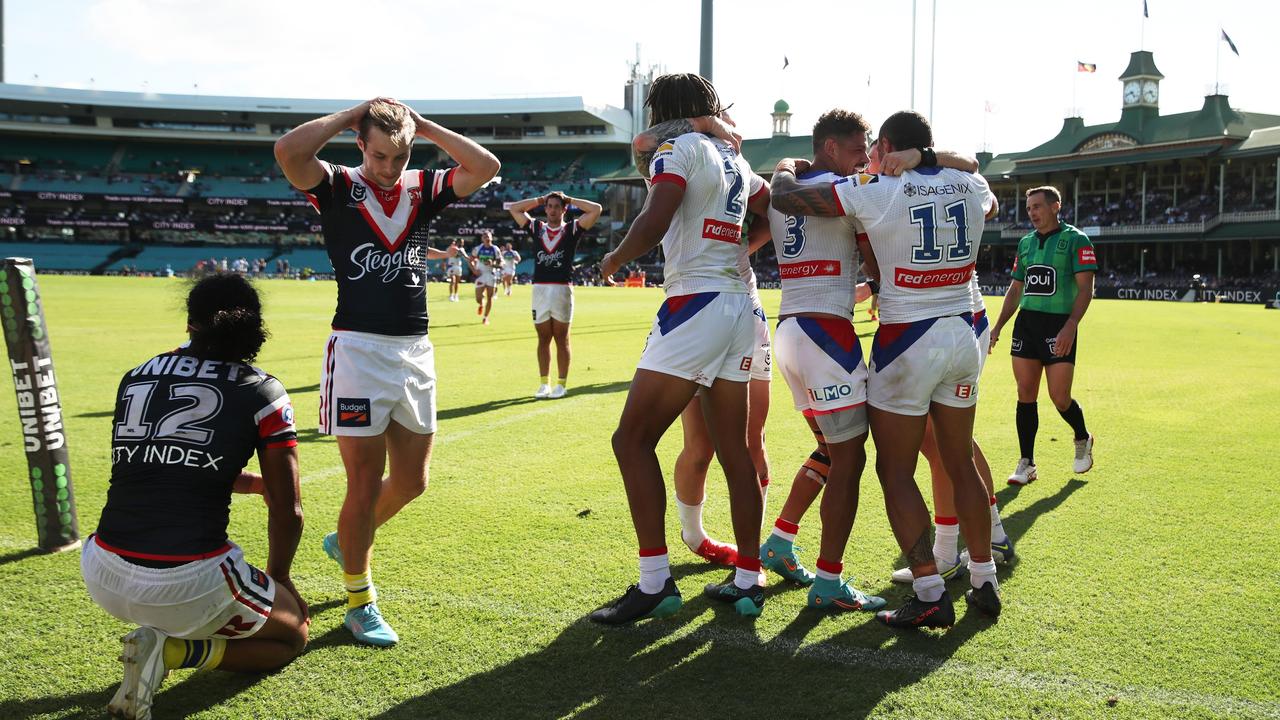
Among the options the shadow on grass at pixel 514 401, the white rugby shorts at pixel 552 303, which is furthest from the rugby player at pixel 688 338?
the white rugby shorts at pixel 552 303

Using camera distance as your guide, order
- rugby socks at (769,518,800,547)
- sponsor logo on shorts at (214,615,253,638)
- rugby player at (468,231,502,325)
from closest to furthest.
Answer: sponsor logo on shorts at (214,615,253,638)
rugby socks at (769,518,800,547)
rugby player at (468,231,502,325)

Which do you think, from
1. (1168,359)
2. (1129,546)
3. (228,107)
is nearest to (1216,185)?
(1168,359)

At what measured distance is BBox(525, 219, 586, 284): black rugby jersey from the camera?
10.8 meters

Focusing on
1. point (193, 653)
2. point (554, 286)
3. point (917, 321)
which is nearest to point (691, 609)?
point (917, 321)

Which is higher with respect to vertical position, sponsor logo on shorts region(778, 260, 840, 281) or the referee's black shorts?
sponsor logo on shorts region(778, 260, 840, 281)

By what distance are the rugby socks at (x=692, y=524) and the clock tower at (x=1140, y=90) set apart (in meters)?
60.8

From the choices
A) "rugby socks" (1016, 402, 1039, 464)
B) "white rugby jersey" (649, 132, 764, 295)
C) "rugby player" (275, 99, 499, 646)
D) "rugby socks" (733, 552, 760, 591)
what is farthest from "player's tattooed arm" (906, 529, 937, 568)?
"rugby socks" (1016, 402, 1039, 464)

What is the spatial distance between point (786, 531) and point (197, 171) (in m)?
84.2

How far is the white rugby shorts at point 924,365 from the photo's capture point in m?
3.90

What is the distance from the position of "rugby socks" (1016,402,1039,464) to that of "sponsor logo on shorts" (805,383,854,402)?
10.8 ft

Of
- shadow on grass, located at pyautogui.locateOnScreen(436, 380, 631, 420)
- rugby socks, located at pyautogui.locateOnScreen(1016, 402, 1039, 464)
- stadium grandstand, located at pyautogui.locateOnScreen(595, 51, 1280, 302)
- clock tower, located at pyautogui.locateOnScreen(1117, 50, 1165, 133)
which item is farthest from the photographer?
clock tower, located at pyautogui.locateOnScreen(1117, 50, 1165, 133)

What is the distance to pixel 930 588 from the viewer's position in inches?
151

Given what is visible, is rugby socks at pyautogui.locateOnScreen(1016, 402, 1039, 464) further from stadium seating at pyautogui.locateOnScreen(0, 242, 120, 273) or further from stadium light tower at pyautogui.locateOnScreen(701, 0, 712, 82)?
stadium seating at pyautogui.locateOnScreen(0, 242, 120, 273)

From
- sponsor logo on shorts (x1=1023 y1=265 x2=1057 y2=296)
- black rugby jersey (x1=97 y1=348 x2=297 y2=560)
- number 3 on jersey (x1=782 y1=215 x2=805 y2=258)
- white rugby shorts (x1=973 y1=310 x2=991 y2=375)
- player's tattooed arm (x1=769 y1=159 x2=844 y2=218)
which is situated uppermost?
player's tattooed arm (x1=769 y1=159 x2=844 y2=218)
